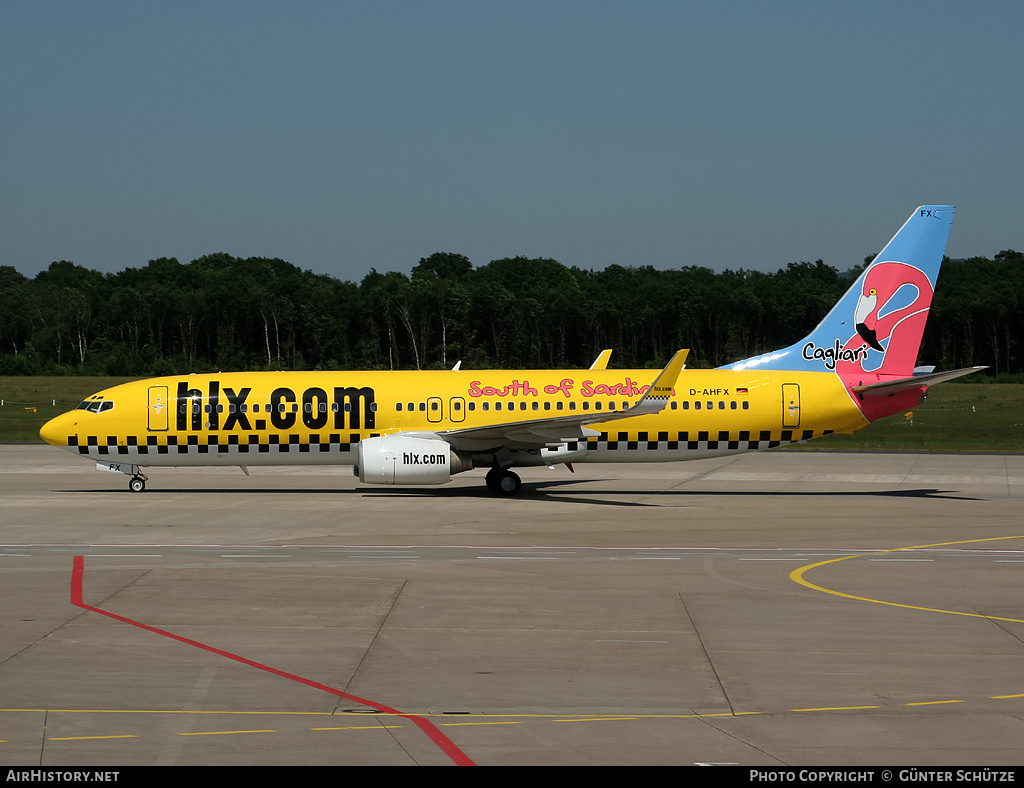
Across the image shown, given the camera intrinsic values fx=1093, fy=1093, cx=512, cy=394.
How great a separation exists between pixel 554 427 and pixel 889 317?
1360 cm

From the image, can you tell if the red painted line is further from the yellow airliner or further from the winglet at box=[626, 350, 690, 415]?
the winglet at box=[626, 350, 690, 415]

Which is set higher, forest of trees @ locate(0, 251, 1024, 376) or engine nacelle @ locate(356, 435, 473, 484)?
forest of trees @ locate(0, 251, 1024, 376)

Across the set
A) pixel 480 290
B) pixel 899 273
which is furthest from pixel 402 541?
pixel 480 290

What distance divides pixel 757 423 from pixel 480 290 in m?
98.8

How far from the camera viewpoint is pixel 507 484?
37.3 m

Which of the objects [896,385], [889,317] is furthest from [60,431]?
[889,317]

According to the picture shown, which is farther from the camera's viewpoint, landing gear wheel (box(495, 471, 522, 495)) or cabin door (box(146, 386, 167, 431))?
cabin door (box(146, 386, 167, 431))

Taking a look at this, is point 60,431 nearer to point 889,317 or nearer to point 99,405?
point 99,405

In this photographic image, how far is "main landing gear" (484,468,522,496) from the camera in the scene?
122 feet

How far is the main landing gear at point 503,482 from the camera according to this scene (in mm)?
37312

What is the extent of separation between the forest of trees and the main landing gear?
84091 mm

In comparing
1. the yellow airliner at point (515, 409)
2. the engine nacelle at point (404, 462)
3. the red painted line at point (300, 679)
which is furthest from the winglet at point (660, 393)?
the red painted line at point (300, 679)

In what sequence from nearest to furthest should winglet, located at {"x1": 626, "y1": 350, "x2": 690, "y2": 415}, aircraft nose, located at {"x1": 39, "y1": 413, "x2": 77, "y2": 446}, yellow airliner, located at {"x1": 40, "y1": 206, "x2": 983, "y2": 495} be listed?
winglet, located at {"x1": 626, "y1": 350, "x2": 690, "y2": 415} → yellow airliner, located at {"x1": 40, "y1": 206, "x2": 983, "y2": 495} → aircraft nose, located at {"x1": 39, "y1": 413, "x2": 77, "y2": 446}

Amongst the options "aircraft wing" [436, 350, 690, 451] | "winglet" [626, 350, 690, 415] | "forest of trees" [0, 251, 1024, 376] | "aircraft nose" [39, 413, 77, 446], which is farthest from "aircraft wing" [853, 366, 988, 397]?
"forest of trees" [0, 251, 1024, 376]
